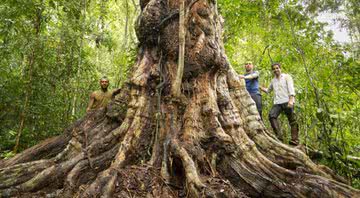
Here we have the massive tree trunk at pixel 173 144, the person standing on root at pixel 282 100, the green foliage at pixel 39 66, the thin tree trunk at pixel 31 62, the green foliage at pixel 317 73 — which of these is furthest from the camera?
the thin tree trunk at pixel 31 62

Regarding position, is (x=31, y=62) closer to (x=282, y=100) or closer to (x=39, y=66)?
(x=39, y=66)

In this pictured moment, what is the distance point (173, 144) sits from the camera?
12.5 ft

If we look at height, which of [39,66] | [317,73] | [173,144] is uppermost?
[39,66]

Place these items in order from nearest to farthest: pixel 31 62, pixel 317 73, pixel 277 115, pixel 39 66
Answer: pixel 317 73, pixel 277 115, pixel 31 62, pixel 39 66

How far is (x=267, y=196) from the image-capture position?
144 inches

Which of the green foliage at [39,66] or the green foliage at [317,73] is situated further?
the green foliage at [39,66]

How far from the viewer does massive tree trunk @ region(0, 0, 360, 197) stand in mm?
3553

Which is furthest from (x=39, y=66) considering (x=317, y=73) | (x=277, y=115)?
(x=317, y=73)

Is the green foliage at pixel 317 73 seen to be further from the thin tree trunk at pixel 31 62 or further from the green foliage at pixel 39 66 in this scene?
the thin tree trunk at pixel 31 62

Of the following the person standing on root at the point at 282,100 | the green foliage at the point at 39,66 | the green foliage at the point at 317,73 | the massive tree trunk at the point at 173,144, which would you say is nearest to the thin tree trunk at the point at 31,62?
the green foliage at the point at 39,66

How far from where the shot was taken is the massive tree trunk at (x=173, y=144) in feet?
11.7

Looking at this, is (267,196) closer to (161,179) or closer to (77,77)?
(161,179)

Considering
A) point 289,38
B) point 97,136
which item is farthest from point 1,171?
point 289,38

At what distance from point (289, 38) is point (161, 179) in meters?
5.79
